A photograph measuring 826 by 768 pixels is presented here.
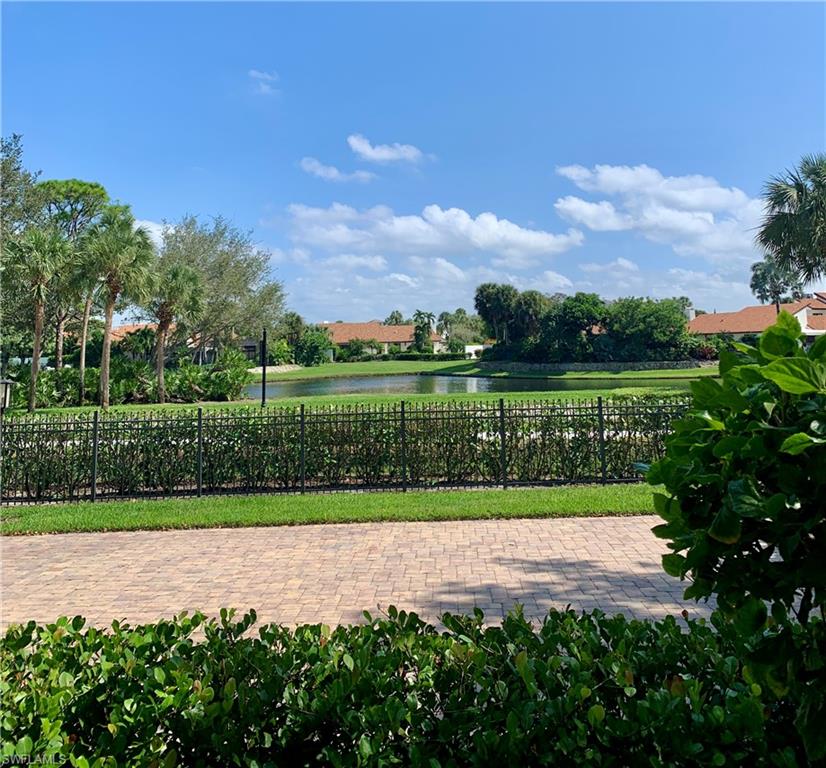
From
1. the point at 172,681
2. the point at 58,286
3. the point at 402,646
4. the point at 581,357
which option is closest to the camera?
the point at 172,681

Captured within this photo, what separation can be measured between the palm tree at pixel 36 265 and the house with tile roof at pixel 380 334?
252 feet

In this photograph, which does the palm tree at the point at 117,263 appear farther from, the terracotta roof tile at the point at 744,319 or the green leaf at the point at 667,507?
the terracotta roof tile at the point at 744,319

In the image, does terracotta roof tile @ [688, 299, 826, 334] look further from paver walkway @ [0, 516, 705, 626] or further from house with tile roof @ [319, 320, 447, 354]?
paver walkway @ [0, 516, 705, 626]

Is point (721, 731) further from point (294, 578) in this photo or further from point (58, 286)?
point (58, 286)

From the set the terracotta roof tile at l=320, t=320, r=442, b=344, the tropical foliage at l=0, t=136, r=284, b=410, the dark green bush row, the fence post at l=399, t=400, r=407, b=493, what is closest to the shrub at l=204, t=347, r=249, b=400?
the tropical foliage at l=0, t=136, r=284, b=410

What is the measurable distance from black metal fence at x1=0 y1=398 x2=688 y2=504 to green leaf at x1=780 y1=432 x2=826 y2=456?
887 cm

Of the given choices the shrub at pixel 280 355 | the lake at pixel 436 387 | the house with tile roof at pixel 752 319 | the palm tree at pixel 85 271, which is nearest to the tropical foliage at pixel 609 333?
the lake at pixel 436 387

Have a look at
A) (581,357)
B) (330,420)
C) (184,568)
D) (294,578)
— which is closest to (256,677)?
(294,578)

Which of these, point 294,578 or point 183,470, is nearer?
point 294,578

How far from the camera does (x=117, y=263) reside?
969 inches

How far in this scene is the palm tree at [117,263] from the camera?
24.4m

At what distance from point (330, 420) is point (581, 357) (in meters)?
50.9

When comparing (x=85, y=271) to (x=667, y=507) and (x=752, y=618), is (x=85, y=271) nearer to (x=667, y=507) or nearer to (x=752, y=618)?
(x=667, y=507)

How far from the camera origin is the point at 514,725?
5.83 feet
